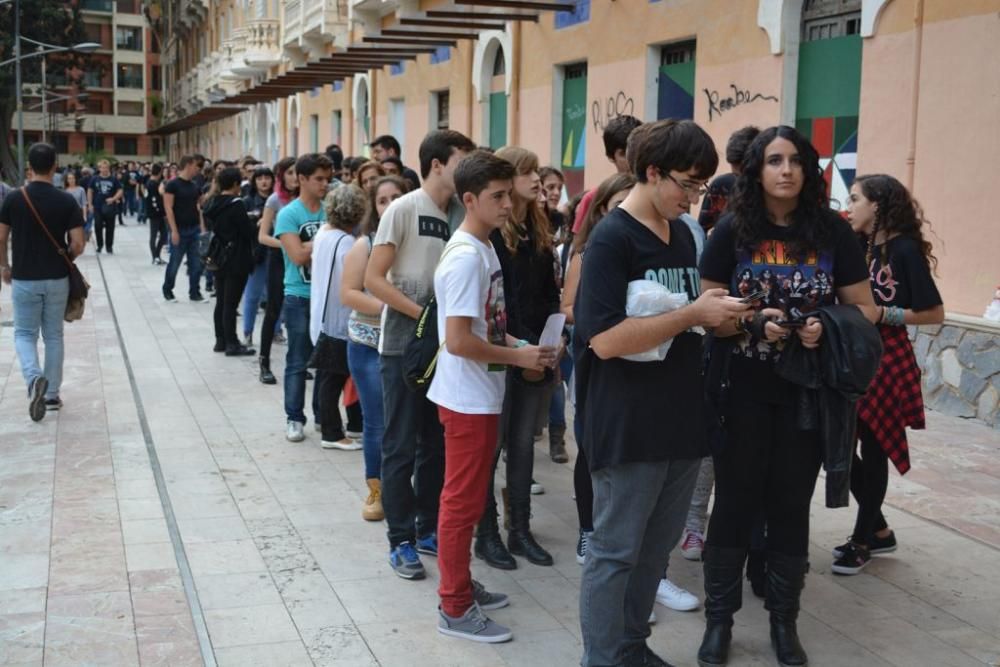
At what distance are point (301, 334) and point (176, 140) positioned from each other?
218 feet

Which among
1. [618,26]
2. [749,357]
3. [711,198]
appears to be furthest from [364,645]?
[618,26]

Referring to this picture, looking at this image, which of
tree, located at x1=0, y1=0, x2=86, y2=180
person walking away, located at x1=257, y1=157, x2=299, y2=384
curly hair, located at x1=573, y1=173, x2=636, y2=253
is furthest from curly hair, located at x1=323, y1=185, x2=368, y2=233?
tree, located at x1=0, y1=0, x2=86, y2=180

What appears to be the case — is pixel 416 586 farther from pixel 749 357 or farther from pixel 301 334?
pixel 301 334

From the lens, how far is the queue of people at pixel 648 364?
3.42 meters

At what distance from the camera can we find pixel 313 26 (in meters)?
26.8

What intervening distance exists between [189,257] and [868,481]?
11.7m

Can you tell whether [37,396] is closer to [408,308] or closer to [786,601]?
[408,308]

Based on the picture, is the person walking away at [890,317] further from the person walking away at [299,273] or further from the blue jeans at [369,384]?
the person walking away at [299,273]

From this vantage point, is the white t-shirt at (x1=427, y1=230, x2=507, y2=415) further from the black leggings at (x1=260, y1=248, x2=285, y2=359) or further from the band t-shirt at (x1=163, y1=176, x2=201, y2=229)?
the band t-shirt at (x1=163, y1=176, x2=201, y2=229)

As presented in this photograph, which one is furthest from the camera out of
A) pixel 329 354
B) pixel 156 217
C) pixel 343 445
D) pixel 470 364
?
pixel 156 217

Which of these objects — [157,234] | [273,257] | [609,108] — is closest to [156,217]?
[157,234]

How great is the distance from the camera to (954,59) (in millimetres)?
8273

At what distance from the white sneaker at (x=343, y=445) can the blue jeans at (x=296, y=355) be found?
1.14ft

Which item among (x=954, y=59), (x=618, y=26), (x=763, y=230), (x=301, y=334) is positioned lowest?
(x=301, y=334)
